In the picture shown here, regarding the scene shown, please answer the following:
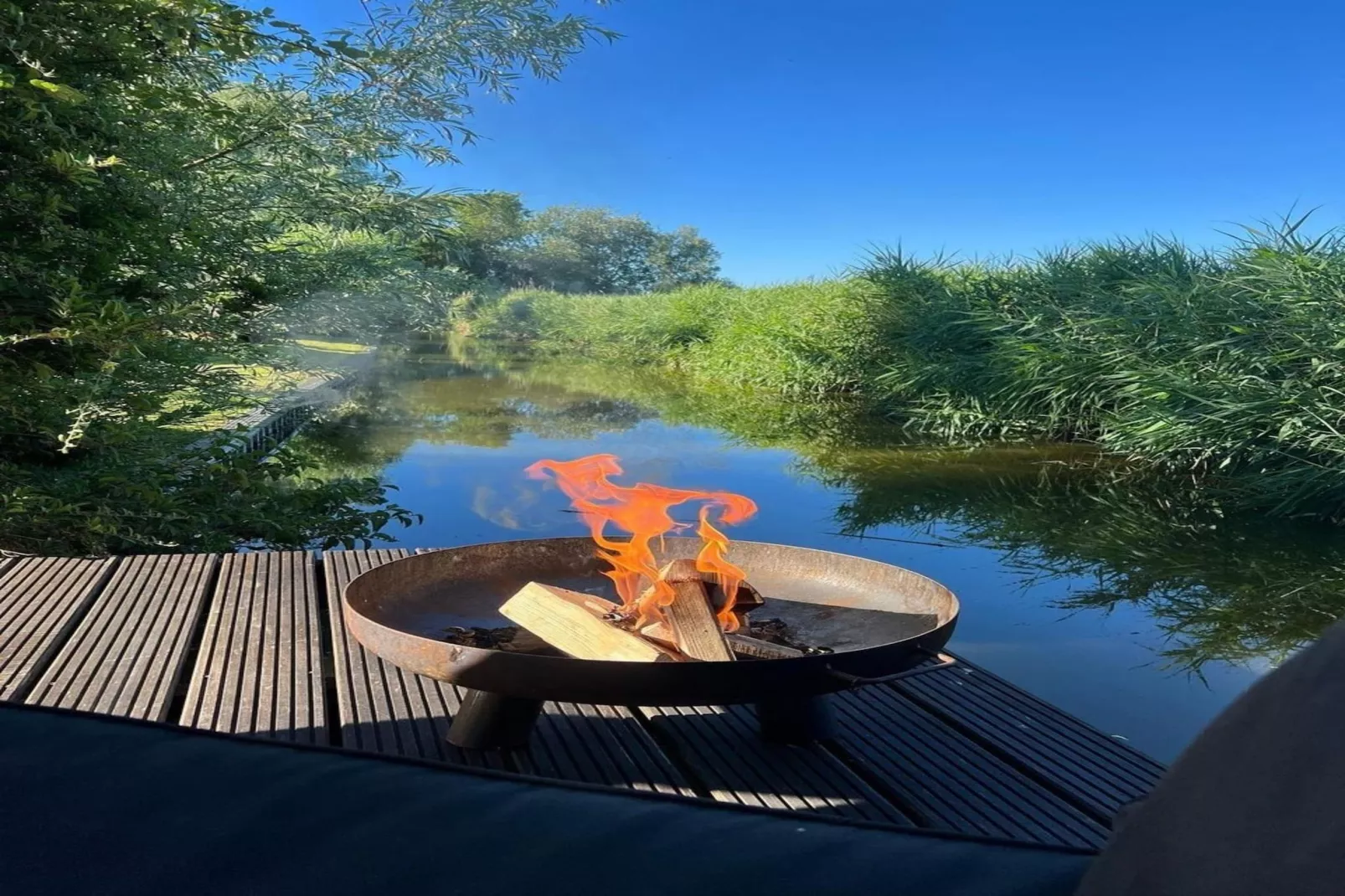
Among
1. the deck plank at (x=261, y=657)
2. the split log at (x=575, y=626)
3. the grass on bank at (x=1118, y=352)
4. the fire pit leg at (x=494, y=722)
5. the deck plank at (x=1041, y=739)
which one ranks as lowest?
the deck plank at (x=261, y=657)

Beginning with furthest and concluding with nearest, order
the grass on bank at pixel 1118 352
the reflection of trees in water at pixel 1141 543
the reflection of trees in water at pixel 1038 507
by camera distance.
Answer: the grass on bank at pixel 1118 352 → the reflection of trees in water at pixel 1038 507 → the reflection of trees in water at pixel 1141 543

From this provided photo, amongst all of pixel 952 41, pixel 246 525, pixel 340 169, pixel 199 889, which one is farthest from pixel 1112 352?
pixel 952 41

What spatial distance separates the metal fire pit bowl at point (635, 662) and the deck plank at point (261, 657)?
172 millimetres

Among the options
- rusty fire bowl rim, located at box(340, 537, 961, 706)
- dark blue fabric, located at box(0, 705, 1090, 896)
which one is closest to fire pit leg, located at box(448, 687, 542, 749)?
rusty fire bowl rim, located at box(340, 537, 961, 706)

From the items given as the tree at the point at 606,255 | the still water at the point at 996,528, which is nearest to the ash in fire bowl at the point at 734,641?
the still water at the point at 996,528

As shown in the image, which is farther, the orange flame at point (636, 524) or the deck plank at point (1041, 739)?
the orange flame at point (636, 524)

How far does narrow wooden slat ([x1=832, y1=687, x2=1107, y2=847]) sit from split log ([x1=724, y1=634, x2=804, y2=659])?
0.50ft

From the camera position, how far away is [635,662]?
3.36 ft

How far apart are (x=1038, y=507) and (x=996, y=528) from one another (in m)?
0.52

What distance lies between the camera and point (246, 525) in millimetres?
3258

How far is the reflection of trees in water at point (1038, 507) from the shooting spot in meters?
2.98

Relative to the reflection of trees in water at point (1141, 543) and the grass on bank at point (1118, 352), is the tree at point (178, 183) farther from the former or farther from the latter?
the grass on bank at point (1118, 352)

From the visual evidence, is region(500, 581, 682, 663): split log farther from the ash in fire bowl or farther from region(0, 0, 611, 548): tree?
region(0, 0, 611, 548): tree

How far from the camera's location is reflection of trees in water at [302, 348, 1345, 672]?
9.77ft
